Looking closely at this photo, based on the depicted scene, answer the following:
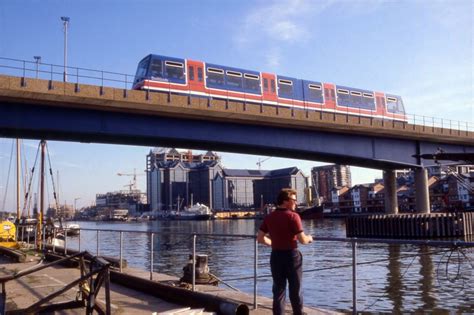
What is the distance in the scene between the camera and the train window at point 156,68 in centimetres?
3322

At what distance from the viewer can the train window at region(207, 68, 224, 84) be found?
36.2 m

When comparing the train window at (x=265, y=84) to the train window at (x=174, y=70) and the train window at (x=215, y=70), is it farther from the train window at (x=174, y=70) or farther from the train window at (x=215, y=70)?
the train window at (x=174, y=70)

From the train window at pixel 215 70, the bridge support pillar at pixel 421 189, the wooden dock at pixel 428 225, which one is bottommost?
the wooden dock at pixel 428 225

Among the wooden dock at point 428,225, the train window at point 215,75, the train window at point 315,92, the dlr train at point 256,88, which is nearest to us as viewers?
the dlr train at point 256,88

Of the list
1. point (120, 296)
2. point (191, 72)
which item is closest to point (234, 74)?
point (191, 72)

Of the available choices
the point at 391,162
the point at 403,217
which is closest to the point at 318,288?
the point at 391,162

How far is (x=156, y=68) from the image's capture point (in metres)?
33.4

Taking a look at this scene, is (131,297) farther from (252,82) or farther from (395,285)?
(252,82)

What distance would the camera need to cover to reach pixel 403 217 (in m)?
47.0

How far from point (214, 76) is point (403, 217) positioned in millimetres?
23890

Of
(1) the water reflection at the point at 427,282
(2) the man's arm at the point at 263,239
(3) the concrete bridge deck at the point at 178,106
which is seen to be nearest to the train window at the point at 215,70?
(3) the concrete bridge deck at the point at 178,106

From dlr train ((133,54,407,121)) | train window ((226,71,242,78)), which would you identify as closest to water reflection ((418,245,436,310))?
dlr train ((133,54,407,121))

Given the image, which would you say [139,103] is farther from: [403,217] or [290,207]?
[403,217]

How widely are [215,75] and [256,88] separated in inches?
165
